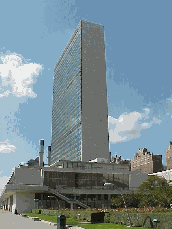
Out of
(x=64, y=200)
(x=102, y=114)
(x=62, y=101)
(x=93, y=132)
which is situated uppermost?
(x=62, y=101)

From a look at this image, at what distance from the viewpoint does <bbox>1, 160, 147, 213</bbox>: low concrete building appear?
212ft

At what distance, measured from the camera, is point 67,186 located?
2803 inches

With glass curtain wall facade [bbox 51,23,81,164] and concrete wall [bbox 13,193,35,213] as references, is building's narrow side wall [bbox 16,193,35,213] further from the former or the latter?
glass curtain wall facade [bbox 51,23,81,164]

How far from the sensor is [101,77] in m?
159

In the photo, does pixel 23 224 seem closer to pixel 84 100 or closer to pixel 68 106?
pixel 84 100

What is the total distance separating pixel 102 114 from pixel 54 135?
184 feet

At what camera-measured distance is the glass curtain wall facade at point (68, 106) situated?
14976 centimetres

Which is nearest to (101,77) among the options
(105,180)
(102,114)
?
(102,114)

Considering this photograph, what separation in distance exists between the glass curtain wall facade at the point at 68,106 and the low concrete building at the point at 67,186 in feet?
209

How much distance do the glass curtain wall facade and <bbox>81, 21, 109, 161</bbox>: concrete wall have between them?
137 inches

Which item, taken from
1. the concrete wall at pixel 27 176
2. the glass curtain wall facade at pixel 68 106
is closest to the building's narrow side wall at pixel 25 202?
the concrete wall at pixel 27 176

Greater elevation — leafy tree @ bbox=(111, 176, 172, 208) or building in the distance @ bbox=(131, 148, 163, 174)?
building in the distance @ bbox=(131, 148, 163, 174)

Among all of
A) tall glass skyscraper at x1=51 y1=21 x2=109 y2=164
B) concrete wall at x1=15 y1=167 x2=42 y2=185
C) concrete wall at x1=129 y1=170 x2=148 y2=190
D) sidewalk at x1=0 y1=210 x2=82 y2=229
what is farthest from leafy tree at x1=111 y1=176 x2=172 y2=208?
tall glass skyscraper at x1=51 y1=21 x2=109 y2=164

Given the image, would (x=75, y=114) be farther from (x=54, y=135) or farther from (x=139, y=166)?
A: (x=139, y=166)
